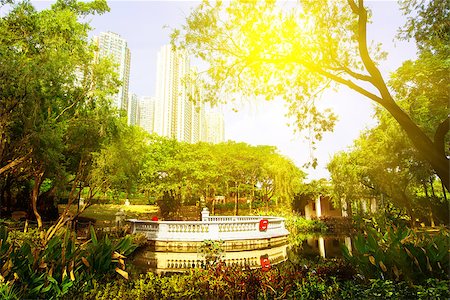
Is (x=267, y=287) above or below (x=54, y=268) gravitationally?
below

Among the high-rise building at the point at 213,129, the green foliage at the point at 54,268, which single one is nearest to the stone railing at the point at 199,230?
the green foliage at the point at 54,268

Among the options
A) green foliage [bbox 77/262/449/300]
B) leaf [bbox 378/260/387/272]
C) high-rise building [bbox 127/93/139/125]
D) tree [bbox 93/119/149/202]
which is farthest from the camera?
high-rise building [bbox 127/93/139/125]

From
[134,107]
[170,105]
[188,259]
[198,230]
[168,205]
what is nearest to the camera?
[188,259]

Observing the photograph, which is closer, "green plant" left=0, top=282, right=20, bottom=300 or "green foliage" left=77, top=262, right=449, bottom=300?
"green plant" left=0, top=282, right=20, bottom=300

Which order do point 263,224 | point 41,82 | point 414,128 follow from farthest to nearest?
1. point 263,224
2. point 41,82
3. point 414,128

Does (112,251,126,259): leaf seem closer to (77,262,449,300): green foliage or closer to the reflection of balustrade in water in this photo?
(77,262,449,300): green foliage

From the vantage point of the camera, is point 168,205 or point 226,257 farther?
point 168,205

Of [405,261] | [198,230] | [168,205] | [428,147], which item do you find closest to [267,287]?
[405,261]

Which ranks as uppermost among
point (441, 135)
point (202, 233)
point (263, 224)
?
point (441, 135)

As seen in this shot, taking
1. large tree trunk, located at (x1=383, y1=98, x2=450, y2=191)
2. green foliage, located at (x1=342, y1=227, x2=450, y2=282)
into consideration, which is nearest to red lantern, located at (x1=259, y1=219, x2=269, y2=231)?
large tree trunk, located at (x1=383, y1=98, x2=450, y2=191)

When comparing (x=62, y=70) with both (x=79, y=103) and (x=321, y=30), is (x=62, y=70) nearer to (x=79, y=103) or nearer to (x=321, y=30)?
(x=79, y=103)

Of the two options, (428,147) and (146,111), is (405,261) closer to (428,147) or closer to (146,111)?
(428,147)

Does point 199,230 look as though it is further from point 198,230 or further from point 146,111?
point 146,111

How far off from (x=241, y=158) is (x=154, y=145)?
10.8m
